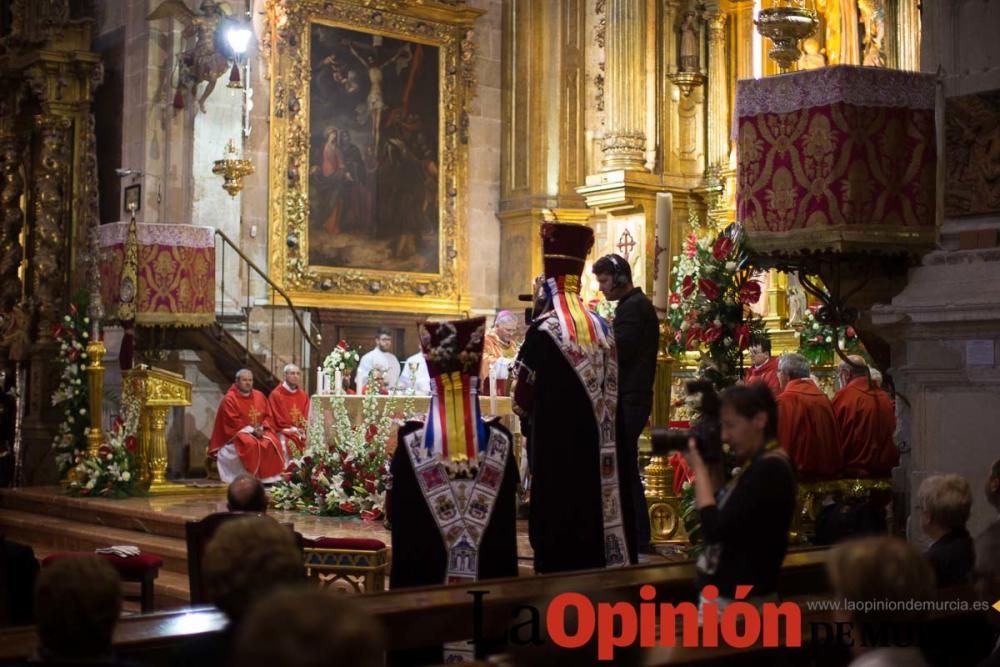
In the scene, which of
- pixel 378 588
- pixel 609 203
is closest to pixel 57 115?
pixel 609 203

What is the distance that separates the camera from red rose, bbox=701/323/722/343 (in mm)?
9188

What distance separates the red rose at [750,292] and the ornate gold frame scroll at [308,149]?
1053 centimetres

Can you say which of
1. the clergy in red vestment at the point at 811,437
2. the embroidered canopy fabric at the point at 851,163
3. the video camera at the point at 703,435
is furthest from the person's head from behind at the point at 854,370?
the video camera at the point at 703,435

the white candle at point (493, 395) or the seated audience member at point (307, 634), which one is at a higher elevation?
the white candle at point (493, 395)

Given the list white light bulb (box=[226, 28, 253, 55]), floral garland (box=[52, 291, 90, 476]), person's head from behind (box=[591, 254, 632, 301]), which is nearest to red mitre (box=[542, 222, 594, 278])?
person's head from behind (box=[591, 254, 632, 301])

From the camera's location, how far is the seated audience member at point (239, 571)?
11.6 feet

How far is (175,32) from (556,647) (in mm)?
14607

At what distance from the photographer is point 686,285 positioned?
31.8ft

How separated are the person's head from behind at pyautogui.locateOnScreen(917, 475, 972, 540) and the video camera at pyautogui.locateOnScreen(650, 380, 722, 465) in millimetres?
1115

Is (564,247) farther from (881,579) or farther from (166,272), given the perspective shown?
(166,272)

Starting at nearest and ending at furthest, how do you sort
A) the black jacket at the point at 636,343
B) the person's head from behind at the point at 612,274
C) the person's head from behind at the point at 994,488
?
the person's head from behind at the point at 994,488, the person's head from behind at the point at 612,274, the black jacket at the point at 636,343

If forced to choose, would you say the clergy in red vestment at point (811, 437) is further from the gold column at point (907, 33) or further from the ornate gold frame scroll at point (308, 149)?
the ornate gold frame scroll at point (308, 149)

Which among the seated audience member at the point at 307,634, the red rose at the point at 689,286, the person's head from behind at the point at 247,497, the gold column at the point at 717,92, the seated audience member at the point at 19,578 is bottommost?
the seated audience member at the point at 19,578

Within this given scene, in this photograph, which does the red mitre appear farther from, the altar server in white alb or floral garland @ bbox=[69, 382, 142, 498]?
the altar server in white alb
